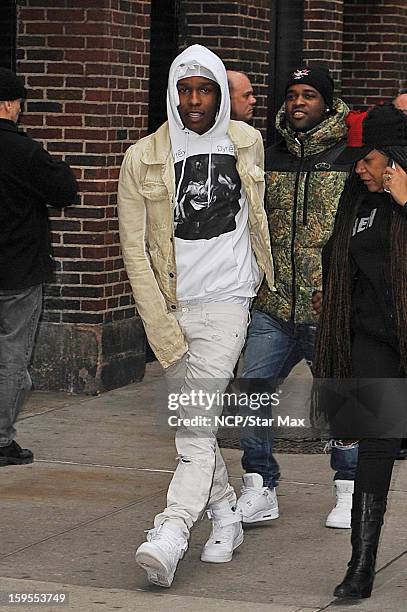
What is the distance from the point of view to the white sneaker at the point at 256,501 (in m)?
6.72

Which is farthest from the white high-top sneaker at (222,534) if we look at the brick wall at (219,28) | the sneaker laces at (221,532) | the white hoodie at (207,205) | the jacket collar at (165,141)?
the brick wall at (219,28)

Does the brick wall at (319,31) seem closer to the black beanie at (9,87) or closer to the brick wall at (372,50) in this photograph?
the brick wall at (372,50)

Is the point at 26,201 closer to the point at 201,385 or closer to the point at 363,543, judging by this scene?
the point at 201,385

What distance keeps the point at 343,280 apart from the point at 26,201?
2.63 meters

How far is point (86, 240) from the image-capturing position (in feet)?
31.9

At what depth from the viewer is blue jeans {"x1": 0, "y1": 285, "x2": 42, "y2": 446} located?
26.0ft

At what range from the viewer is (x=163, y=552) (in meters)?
5.65

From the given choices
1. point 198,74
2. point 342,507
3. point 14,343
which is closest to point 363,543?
point 342,507

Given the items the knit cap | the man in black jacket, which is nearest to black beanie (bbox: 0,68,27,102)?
the man in black jacket

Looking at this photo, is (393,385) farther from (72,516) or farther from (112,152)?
(112,152)

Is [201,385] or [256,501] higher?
[201,385]

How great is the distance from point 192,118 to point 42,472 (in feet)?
7.99

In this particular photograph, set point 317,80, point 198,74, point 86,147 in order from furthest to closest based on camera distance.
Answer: point 86,147 → point 317,80 → point 198,74

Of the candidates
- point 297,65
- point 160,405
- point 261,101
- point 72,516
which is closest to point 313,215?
point 72,516
